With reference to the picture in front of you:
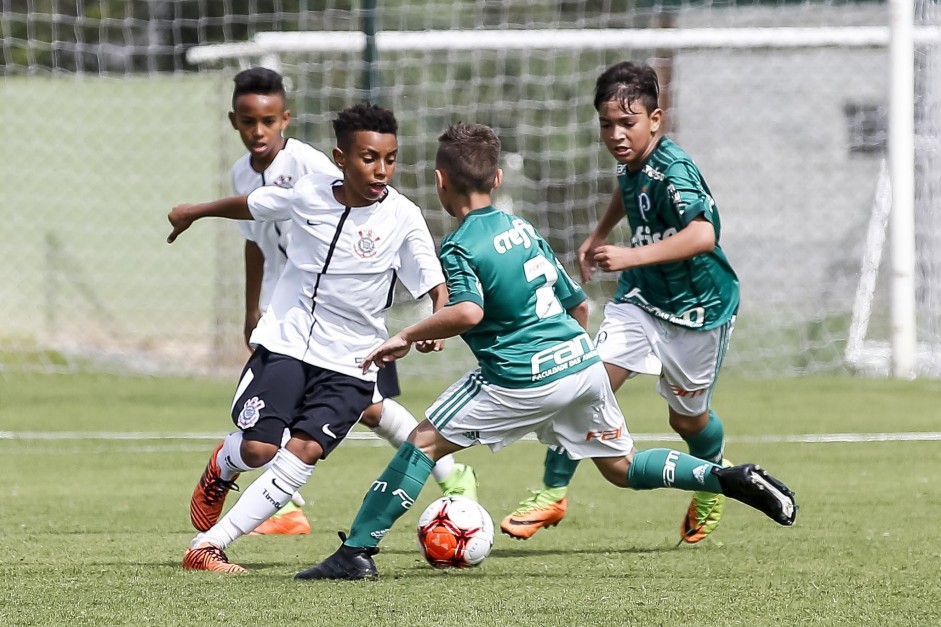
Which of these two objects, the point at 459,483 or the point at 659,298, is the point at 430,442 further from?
the point at 659,298

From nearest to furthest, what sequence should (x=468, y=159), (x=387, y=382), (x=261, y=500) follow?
(x=468, y=159) < (x=261, y=500) < (x=387, y=382)

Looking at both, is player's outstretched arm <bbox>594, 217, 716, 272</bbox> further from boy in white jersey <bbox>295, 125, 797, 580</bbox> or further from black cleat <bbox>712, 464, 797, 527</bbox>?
black cleat <bbox>712, 464, 797, 527</bbox>

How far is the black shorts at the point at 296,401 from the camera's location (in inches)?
202

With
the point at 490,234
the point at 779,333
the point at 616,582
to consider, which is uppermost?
the point at 490,234

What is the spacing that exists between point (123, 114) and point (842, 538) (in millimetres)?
12095

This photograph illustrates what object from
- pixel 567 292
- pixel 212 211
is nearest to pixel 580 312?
pixel 567 292

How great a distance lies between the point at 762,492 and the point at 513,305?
Result: 1.01m

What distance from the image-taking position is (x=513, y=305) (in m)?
4.84

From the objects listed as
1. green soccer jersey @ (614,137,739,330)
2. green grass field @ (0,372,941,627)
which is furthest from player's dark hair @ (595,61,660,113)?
green grass field @ (0,372,941,627)

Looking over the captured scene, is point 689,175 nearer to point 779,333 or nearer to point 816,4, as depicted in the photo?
point 779,333

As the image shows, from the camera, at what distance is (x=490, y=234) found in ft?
15.7

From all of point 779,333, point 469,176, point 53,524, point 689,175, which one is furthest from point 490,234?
point 779,333

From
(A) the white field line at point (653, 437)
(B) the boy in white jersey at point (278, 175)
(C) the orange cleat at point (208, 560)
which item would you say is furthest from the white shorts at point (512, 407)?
(A) the white field line at point (653, 437)

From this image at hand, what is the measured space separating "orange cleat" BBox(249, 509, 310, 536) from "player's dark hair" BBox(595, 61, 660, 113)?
208cm
